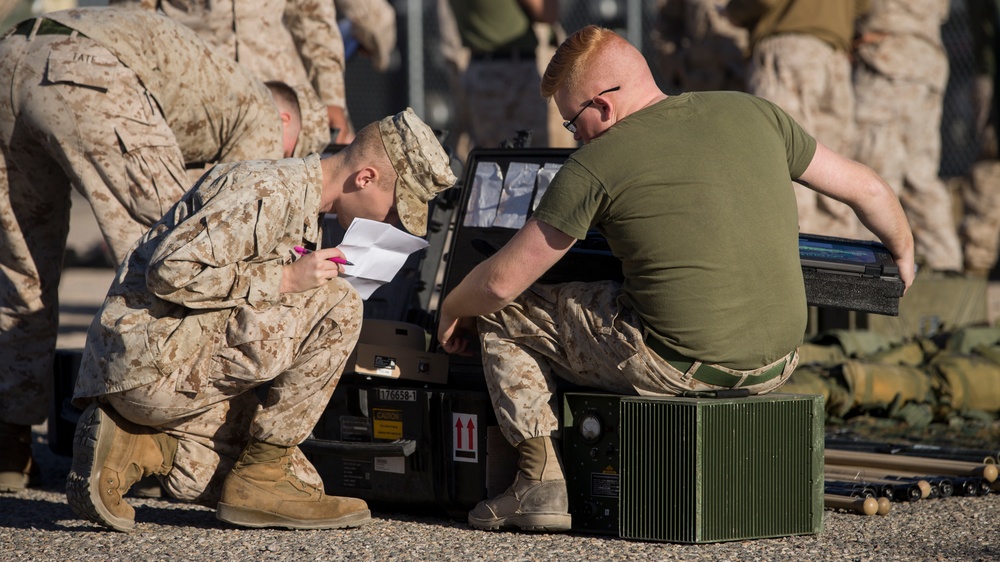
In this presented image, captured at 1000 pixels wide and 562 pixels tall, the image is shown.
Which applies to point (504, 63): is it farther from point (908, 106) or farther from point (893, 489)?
point (893, 489)

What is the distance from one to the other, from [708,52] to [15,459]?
577 centimetres

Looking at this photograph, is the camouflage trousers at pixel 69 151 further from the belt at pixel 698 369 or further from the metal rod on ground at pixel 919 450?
the metal rod on ground at pixel 919 450

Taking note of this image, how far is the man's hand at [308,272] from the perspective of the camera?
140 inches

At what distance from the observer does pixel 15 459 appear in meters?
4.45

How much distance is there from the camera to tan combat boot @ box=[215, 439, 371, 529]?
11.9ft

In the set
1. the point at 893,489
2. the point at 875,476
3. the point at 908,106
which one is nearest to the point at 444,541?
the point at 893,489

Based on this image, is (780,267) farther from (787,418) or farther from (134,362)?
(134,362)

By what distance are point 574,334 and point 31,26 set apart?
2125mm

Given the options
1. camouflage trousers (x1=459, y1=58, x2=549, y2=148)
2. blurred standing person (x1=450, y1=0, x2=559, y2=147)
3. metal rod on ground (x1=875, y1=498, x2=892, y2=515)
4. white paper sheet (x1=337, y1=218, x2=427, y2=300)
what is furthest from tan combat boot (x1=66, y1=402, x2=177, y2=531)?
camouflage trousers (x1=459, y1=58, x2=549, y2=148)

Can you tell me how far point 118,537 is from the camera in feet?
11.8

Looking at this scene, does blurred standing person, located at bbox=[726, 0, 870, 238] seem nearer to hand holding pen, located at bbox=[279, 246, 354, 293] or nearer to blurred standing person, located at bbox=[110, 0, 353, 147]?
blurred standing person, located at bbox=[110, 0, 353, 147]

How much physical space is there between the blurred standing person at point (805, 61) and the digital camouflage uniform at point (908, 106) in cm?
97

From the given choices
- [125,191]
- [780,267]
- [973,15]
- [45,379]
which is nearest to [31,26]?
[125,191]

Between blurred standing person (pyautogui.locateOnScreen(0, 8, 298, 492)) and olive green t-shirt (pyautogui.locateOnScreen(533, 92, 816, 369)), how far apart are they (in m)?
1.46
